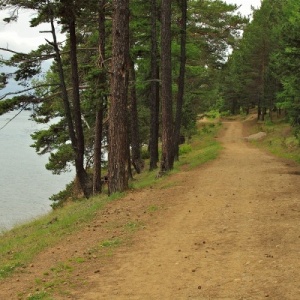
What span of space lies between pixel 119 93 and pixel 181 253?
717 cm

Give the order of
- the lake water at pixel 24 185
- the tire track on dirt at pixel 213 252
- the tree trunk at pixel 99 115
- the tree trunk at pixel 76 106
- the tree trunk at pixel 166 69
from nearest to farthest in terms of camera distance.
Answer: the tire track on dirt at pixel 213 252
the tree trunk at pixel 99 115
the tree trunk at pixel 76 106
the tree trunk at pixel 166 69
the lake water at pixel 24 185

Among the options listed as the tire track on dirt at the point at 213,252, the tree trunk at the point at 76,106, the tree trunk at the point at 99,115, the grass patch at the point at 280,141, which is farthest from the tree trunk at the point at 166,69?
the grass patch at the point at 280,141

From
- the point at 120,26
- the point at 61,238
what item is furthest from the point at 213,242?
the point at 120,26

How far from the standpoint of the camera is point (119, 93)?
13.8 m

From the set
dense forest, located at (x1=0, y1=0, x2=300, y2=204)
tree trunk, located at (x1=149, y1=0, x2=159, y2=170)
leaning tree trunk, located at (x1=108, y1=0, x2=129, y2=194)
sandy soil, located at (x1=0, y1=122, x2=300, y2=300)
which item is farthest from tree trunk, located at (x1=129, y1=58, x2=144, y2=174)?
sandy soil, located at (x1=0, y1=122, x2=300, y2=300)

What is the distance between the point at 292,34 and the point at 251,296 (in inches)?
486

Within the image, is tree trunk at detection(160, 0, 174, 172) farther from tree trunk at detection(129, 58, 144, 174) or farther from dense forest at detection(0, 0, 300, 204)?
Result: tree trunk at detection(129, 58, 144, 174)

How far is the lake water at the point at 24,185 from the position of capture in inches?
1038

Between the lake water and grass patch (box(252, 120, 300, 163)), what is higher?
grass patch (box(252, 120, 300, 163))

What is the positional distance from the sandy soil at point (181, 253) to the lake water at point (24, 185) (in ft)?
29.1

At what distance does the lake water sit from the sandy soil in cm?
886

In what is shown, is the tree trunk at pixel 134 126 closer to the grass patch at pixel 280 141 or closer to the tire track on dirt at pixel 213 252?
the grass patch at pixel 280 141

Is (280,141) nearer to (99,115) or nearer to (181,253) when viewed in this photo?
(99,115)

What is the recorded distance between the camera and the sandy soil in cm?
614
